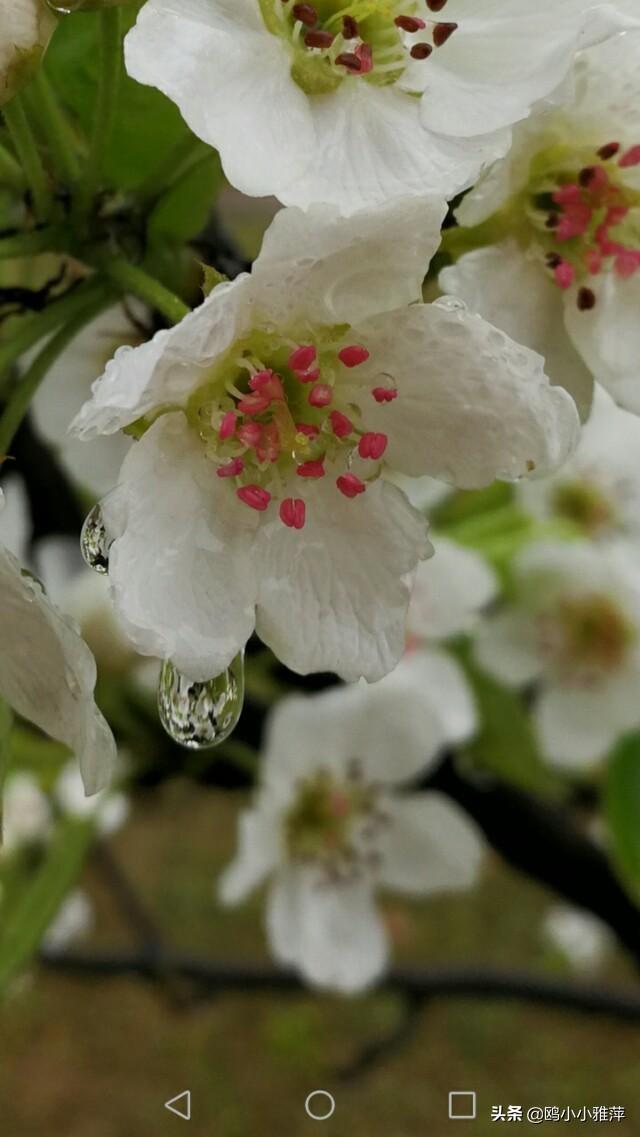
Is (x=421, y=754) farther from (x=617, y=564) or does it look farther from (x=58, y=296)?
(x=58, y=296)

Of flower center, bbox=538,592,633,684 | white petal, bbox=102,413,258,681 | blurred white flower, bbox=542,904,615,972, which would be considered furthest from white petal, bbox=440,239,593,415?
blurred white flower, bbox=542,904,615,972

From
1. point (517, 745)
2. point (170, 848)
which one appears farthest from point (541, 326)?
point (170, 848)

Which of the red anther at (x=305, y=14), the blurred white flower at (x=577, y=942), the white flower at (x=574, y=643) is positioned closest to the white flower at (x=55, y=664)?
the red anther at (x=305, y=14)

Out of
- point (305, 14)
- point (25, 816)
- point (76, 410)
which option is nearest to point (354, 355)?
point (305, 14)

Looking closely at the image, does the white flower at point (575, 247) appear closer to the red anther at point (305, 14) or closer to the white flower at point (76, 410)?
the red anther at point (305, 14)

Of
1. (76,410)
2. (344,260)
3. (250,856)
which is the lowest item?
(250,856)

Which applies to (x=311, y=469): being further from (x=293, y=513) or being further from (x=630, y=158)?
(x=630, y=158)
